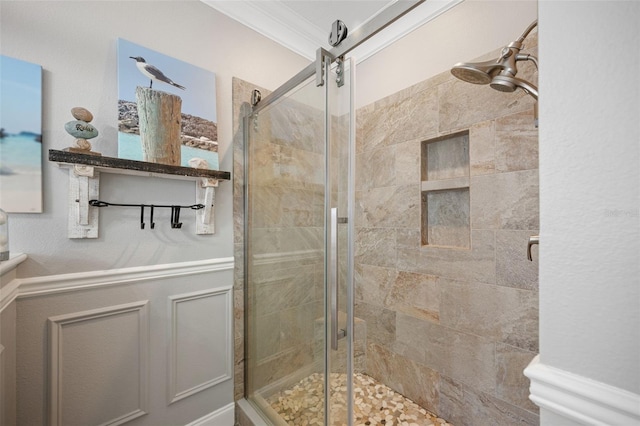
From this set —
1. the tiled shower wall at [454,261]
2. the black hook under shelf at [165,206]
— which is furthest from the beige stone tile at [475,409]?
the black hook under shelf at [165,206]

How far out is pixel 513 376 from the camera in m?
1.25

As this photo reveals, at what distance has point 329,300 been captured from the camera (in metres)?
0.99

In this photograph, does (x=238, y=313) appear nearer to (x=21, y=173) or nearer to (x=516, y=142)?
(x=21, y=173)

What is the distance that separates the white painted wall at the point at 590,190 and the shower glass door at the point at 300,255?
0.58m

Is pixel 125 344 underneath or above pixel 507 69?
underneath

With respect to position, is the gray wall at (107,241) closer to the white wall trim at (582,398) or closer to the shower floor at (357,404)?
the shower floor at (357,404)

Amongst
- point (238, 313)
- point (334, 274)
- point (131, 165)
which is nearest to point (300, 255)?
point (334, 274)

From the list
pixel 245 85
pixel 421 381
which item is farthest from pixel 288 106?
pixel 421 381

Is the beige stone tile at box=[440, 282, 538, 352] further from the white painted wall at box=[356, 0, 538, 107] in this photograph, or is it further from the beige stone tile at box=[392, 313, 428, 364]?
the white painted wall at box=[356, 0, 538, 107]

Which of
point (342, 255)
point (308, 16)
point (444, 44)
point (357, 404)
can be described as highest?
point (308, 16)

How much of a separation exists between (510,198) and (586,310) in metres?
0.97

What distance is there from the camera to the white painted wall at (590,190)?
40 cm

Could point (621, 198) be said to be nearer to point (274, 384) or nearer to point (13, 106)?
point (274, 384)

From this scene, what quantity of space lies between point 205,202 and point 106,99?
610mm
